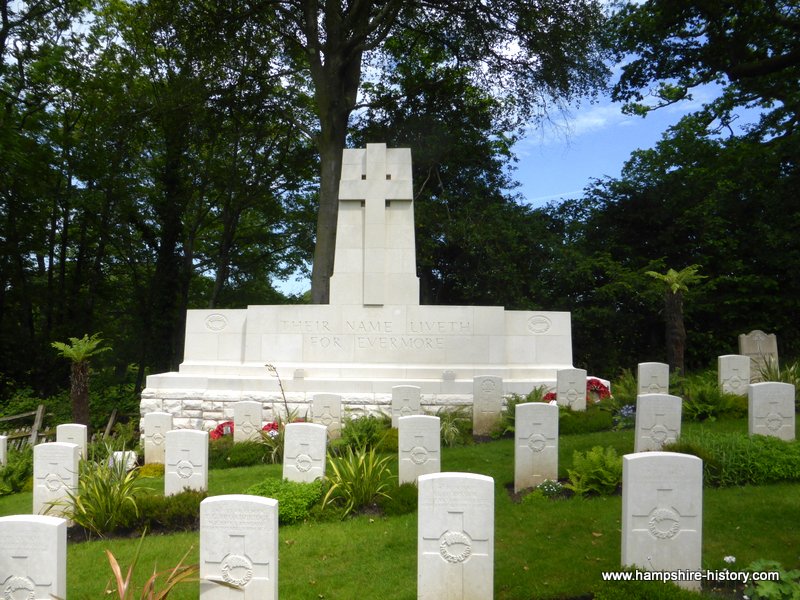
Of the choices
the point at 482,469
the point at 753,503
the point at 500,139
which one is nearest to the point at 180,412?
the point at 482,469

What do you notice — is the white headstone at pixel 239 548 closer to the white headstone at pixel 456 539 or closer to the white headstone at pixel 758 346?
the white headstone at pixel 456 539

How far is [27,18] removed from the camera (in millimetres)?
16875

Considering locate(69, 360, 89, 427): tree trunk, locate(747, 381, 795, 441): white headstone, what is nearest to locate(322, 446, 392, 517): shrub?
locate(747, 381, 795, 441): white headstone

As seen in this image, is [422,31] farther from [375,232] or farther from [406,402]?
[406,402]

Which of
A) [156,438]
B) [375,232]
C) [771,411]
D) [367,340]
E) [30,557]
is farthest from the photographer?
[375,232]

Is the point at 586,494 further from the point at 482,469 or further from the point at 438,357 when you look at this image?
the point at 438,357

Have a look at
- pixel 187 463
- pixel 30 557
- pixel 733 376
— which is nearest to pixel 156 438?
pixel 187 463

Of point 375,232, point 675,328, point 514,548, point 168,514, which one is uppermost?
point 375,232

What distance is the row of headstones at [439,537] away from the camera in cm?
388

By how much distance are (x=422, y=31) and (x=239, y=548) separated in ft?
54.7

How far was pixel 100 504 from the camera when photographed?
6328mm

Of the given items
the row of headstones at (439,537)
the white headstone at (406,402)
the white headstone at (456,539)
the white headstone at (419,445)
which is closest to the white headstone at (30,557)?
the row of headstones at (439,537)

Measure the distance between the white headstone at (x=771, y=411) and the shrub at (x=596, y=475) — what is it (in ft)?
7.65

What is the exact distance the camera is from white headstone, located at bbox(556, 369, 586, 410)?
Answer: 10.6 meters
